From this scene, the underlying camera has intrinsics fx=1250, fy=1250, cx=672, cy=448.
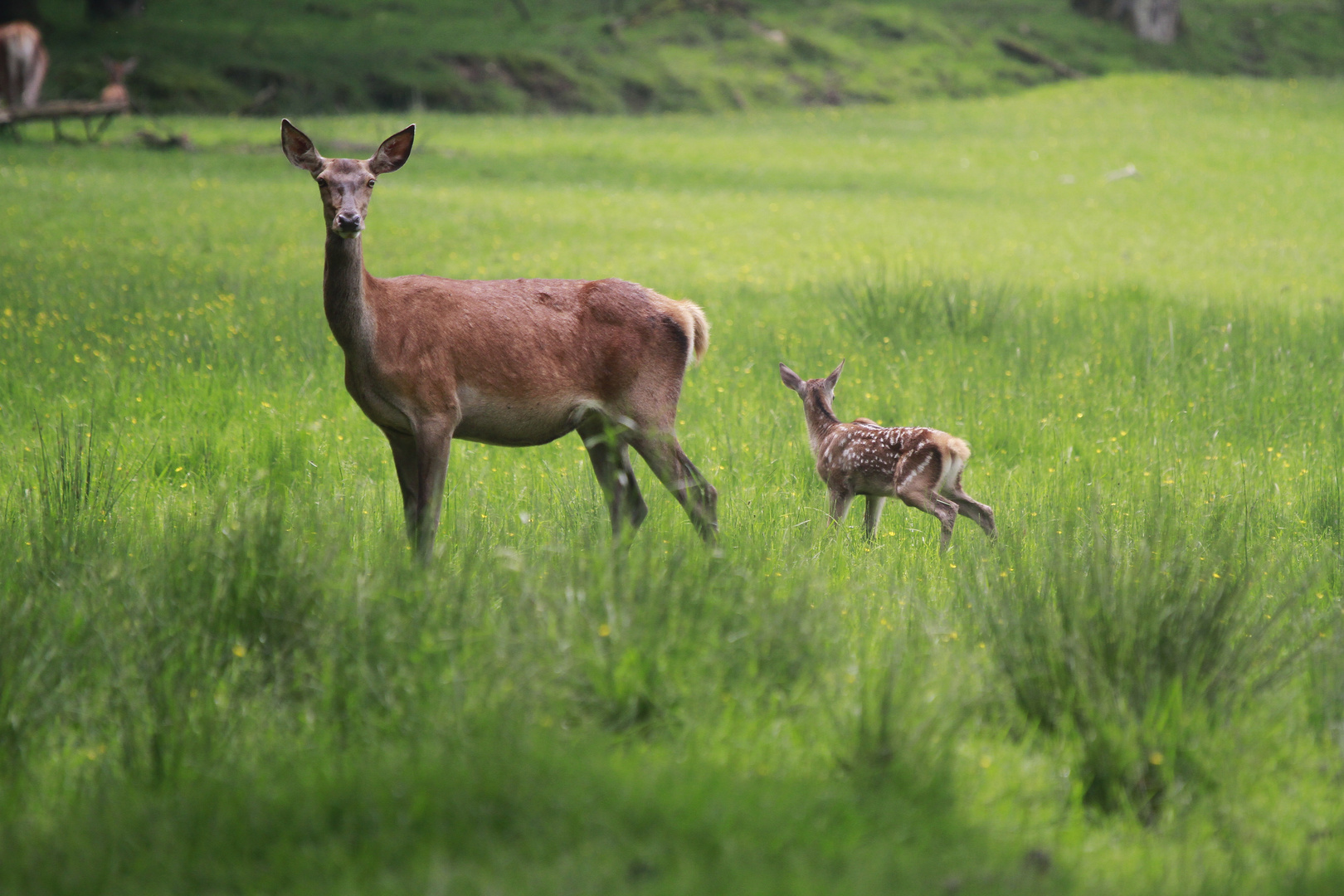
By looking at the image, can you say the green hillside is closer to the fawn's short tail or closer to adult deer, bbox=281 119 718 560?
adult deer, bbox=281 119 718 560

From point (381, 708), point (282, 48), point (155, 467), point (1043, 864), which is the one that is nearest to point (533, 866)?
point (381, 708)

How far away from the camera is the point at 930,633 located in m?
4.09

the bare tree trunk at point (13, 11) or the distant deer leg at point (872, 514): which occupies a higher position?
the bare tree trunk at point (13, 11)

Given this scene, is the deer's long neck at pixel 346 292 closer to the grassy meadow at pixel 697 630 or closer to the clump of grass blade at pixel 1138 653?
the grassy meadow at pixel 697 630

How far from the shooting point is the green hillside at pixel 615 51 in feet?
98.0

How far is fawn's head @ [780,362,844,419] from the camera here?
6.97 meters

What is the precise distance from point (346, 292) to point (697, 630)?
7.72 feet

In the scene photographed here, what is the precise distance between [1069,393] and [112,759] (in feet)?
23.2

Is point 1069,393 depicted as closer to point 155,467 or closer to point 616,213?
point 155,467

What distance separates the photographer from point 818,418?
6934 millimetres

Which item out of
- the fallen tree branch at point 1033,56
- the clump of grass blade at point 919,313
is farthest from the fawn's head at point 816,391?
the fallen tree branch at point 1033,56

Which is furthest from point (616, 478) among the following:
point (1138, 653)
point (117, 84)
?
point (117, 84)

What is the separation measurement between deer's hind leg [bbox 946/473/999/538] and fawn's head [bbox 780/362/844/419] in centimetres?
96

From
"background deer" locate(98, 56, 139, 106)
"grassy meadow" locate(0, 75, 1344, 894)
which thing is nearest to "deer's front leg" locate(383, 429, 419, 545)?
"grassy meadow" locate(0, 75, 1344, 894)
